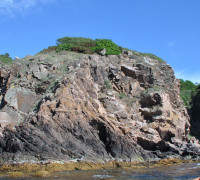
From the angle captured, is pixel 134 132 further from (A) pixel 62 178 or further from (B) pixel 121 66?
(A) pixel 62 178

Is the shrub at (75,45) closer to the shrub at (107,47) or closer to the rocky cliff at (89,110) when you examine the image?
the shrub at (107,47)

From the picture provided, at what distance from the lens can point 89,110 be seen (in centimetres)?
2350

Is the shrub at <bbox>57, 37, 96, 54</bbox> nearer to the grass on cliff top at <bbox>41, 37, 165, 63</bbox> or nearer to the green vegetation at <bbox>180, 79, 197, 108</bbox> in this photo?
the grass on cliff top at <bbox>41, 37, 165, 63</bbox>

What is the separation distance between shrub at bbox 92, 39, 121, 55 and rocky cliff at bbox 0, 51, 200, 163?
0.96m

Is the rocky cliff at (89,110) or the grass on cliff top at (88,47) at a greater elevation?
the grass on cliff top at (88,47)

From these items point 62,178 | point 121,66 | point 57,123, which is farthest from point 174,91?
point 62,178

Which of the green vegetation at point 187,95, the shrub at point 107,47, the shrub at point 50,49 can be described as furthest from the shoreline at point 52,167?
the green vegetation at point 187,95

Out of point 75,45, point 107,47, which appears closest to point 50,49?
point 75,45

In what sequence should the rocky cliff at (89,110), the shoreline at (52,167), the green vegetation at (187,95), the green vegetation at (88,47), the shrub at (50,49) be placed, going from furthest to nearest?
the green vegetation at (187,95), the shrub at (50,49), the green vegetation at (88,47), the rocky cliff at (89,110), the shoreline at (52,167)

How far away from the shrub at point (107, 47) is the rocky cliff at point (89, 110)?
960 mm

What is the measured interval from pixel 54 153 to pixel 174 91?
21022 millimetres

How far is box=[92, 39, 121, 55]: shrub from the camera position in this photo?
35.4 meters

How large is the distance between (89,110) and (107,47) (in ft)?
49.0

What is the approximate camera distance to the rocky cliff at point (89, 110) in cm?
2052
